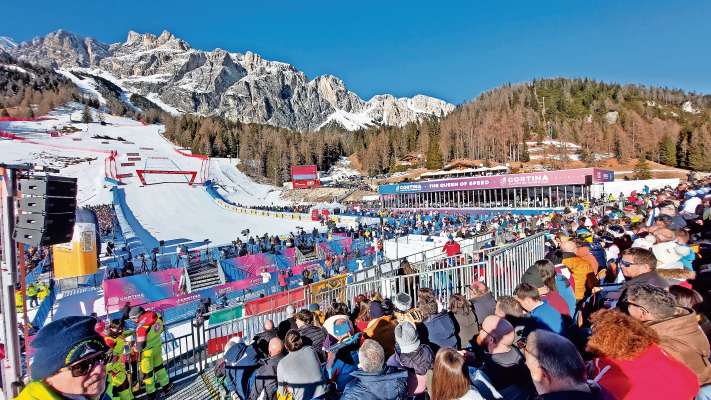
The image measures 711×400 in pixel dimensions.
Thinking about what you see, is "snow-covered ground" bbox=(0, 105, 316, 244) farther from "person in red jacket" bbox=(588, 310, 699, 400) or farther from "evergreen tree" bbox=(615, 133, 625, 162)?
"evergreen tree" bbox=(615, 133, 625, 162)

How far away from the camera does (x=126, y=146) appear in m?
68.7

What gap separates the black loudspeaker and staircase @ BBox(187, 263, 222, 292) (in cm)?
1185

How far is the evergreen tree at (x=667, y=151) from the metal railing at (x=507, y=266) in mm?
80117

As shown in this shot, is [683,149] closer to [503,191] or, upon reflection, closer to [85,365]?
[503,191]

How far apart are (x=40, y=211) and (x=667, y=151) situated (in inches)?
3470

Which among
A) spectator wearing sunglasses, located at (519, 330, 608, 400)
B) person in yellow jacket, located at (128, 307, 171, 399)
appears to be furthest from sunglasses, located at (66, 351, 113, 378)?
person in yellow jacket, located at (128, 307, 171, 399)

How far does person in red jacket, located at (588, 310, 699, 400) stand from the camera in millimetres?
1780

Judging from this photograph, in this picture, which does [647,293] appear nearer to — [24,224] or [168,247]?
[24,224]

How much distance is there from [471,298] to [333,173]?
8623cm

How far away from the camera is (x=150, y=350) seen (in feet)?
17.0

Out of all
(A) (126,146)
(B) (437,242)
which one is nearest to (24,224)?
(B) (437,242)

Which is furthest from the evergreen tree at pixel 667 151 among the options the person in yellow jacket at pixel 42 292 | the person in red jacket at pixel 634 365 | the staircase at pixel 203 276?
the person in yellow jacket at pixel 42 292

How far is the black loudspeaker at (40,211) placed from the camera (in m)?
3.28

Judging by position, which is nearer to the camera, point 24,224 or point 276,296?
point 24,224
